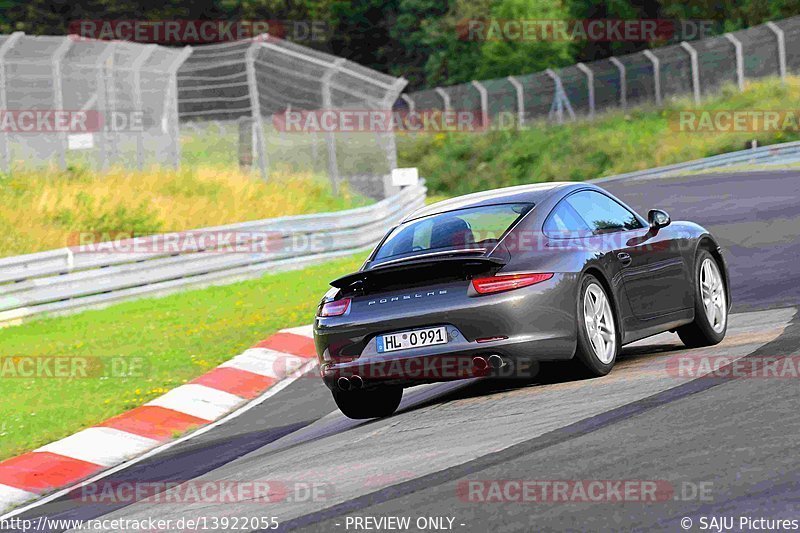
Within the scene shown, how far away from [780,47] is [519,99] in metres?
9.99

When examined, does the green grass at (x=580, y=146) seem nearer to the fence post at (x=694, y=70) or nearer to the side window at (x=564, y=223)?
the fence post at (x=694, y=70)

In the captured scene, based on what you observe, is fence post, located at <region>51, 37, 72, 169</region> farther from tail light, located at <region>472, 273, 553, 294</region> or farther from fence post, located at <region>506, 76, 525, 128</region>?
fence post, located at <region>506, 76, 525, 128</region>

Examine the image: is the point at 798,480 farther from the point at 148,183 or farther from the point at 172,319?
the point at 148,183

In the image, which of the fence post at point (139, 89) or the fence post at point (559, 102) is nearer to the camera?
the fence post at point (139, 89)

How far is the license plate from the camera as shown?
28.4 feet

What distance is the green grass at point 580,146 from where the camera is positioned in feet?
152

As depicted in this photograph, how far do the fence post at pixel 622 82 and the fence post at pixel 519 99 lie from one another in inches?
145

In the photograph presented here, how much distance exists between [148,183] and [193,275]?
6325 mm

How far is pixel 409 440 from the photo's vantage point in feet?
26.6

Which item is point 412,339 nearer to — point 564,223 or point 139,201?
point 564,223

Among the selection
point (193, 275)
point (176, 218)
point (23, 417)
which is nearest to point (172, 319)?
point (193, 275)

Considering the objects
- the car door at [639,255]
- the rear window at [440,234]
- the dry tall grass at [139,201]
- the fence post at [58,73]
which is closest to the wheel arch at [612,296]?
the car door at [639,255]

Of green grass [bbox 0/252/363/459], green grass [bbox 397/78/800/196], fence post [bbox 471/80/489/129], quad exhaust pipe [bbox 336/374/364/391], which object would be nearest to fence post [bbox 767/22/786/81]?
green grass [bbox 397/78/800/196]

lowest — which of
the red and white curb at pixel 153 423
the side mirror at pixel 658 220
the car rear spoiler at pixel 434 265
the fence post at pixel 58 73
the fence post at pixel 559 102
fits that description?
the red and white curb at pixel 153 423
